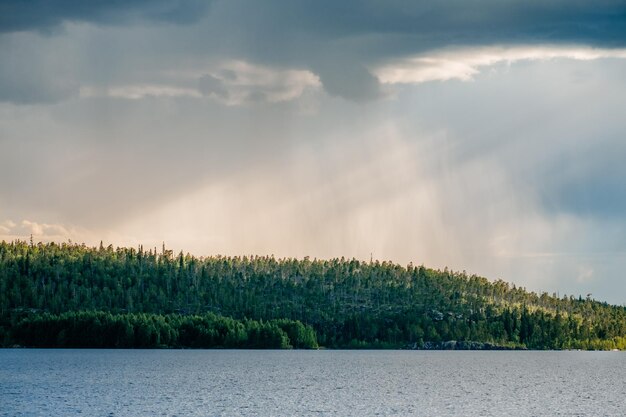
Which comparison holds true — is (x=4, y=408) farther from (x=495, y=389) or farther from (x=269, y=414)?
(x=495, y=389)

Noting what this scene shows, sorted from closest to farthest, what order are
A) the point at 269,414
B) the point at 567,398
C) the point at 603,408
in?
the point at 269,414 → the point at 603,408 → the point at 567,398

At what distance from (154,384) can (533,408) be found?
7724 cm

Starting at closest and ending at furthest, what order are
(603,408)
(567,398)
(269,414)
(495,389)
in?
(269,414) < (603,408) < (567,398) < (495,389)

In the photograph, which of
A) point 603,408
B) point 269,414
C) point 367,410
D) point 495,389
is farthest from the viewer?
point 495,389

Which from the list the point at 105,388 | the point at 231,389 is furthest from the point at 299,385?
the point at 105,388

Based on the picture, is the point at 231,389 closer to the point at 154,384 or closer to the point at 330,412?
the point at 154,384

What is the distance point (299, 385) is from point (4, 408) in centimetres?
7189

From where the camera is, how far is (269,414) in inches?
5054

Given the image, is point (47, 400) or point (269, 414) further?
point (47, 400)

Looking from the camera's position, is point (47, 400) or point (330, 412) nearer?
point (330, 412)

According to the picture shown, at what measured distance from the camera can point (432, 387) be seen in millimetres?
187250

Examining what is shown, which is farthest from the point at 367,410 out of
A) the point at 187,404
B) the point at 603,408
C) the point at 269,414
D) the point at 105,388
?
the point at 105,388

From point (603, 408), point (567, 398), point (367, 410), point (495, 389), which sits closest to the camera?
point (367, 410)

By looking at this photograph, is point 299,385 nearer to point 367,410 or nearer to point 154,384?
point 154,384
